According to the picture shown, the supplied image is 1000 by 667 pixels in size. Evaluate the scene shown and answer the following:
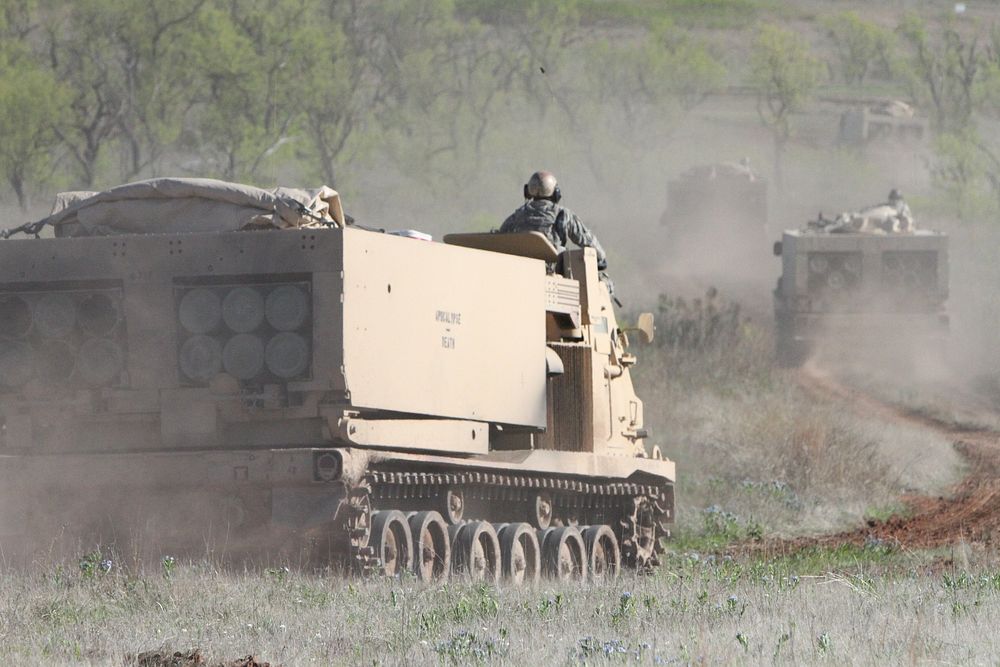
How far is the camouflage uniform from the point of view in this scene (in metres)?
14.7

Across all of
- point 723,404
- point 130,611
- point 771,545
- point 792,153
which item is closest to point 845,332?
point 723,404

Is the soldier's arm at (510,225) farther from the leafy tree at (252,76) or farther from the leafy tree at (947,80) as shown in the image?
the leafy tree at (947,80)

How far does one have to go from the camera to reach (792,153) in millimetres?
79562

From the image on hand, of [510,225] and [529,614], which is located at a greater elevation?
[510,225]

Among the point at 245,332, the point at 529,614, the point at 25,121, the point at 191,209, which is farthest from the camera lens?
the point at 25,121

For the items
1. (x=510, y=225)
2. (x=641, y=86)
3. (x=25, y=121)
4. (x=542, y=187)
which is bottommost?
(x=510, y=225)

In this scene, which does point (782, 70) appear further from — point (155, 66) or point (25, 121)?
point (25, 121)

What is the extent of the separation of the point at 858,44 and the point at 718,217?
40.8 metres

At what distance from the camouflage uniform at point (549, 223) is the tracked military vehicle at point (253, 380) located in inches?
66.8

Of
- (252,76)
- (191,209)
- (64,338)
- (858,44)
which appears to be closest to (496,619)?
(64,338)

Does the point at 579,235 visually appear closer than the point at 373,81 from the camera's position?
Yes

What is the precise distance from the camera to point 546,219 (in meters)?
14.7

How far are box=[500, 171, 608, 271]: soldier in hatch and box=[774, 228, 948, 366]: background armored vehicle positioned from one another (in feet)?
55.6

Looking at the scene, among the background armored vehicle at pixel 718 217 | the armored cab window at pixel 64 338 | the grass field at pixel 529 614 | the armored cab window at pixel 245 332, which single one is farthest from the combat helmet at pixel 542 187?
the background armored vehicle at pixel 718 217
